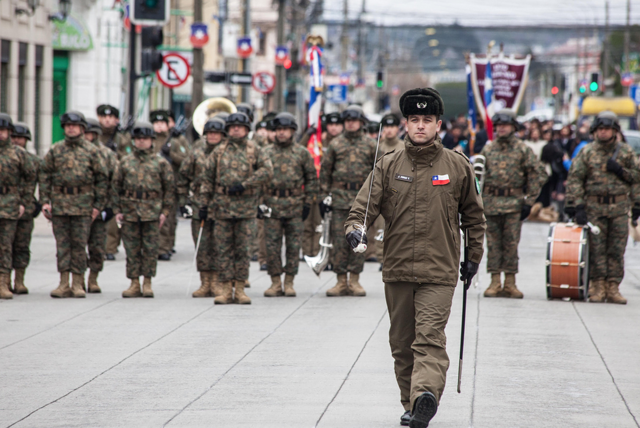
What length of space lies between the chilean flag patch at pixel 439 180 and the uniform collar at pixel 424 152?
101mm

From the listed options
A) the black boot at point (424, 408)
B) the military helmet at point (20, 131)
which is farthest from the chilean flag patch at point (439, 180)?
the military helmet at point (20, 131)

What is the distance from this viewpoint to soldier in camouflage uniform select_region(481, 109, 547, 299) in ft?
37.4

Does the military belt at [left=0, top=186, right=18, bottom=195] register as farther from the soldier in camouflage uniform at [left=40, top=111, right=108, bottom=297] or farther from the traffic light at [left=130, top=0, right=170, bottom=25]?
the traffic light at [left=130, top=0, right=170, bottom=25]

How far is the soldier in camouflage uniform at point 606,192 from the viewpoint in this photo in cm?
1113

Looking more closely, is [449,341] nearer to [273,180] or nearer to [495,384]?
[495,384]

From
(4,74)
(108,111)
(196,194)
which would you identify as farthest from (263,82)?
(196,194)

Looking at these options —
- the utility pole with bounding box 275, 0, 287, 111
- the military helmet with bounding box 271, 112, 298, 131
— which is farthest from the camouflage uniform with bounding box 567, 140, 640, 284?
the utility pole with bounding box 275, 0, 287, 111

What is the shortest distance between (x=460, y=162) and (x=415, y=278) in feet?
2.43

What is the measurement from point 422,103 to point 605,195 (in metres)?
5.91

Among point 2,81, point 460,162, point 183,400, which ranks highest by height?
point 2,81

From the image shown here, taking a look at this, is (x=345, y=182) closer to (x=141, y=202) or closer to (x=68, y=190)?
(x=141, y=202)

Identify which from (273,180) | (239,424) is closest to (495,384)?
(239,424)

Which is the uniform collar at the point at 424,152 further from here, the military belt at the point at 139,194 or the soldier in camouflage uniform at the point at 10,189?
the soldier in camouflage uniform at the point at 10,189

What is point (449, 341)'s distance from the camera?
878 cm
